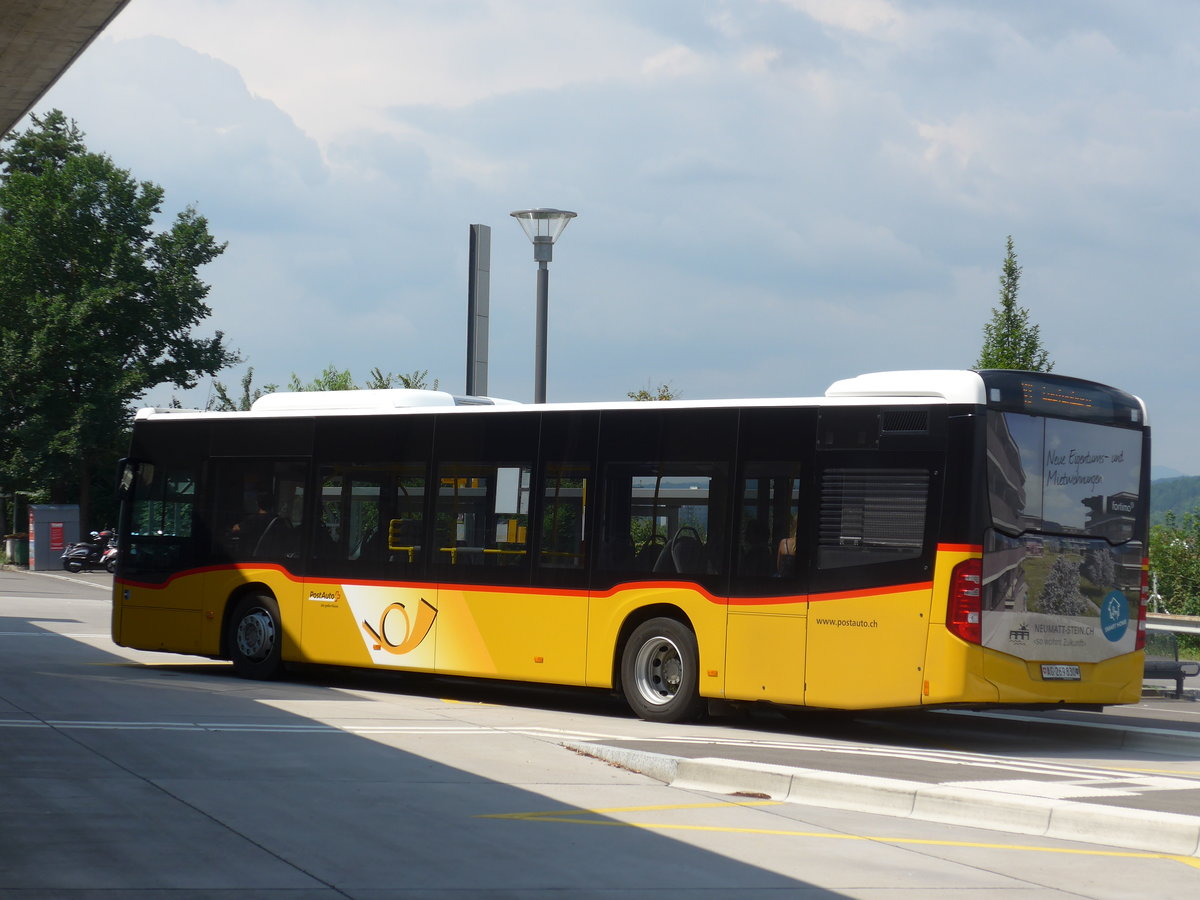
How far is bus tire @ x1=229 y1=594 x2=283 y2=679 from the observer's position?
57.8ft

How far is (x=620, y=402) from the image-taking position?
49.5ft

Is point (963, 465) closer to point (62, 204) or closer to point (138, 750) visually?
point (138, 750)

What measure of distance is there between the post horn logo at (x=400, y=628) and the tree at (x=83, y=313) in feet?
133

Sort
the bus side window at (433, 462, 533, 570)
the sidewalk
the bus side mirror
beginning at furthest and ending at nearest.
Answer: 1. the bus side mirror
2. the bus side window at (433, 462, 533, 570)
3. the sidewalk

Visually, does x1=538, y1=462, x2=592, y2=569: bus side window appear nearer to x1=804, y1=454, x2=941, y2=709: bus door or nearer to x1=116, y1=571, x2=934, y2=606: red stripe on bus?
x1=116, y1=571, x2=934, y2=606: red stripe on bus

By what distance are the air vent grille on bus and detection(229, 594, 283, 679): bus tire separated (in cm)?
778

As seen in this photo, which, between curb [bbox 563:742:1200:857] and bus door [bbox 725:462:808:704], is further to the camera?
bus door [bbox 725:462:808:704]

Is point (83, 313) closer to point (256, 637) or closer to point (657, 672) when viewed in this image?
point (256, 637)

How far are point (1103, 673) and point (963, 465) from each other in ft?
8.09

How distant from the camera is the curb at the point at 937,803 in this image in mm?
8648

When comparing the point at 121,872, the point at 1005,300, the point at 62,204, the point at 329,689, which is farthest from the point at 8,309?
the point at 121,872

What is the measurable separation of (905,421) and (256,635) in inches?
332

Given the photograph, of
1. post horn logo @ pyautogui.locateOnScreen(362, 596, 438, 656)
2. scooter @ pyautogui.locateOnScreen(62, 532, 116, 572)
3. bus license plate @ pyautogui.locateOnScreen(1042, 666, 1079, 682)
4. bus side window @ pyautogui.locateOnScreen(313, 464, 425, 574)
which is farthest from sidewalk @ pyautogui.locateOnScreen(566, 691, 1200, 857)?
scooter @ pyautogui.locateOnScreen(62, 532, 116, 572)

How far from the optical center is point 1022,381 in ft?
42.8
